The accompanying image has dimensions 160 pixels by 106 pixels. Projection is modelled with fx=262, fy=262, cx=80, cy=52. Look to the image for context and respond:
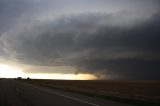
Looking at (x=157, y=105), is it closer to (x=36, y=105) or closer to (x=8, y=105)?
(x=36, y=105)

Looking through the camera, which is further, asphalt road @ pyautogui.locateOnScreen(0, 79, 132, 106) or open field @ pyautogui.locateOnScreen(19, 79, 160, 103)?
open field @ pyautogui.locateOnScreen(19, 79, 160, 103)

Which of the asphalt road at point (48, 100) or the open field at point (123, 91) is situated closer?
the asphalt road at point (48, 100)

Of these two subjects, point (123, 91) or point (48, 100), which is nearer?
point (48, 100)

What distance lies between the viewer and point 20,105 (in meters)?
16.7

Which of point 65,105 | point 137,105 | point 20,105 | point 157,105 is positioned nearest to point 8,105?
point 20,105

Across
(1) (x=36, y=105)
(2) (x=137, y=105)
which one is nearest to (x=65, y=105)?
(1) (x=36, y=105)

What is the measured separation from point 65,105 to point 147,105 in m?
6.71

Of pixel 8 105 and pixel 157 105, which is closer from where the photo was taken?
pixel 8 105

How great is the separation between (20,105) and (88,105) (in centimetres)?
440

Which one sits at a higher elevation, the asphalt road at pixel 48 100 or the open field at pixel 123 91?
the open field at pixel 123 91

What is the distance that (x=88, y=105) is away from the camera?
17375mm

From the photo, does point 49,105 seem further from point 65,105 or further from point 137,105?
point 137,105

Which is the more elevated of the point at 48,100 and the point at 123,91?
the point at 123,91

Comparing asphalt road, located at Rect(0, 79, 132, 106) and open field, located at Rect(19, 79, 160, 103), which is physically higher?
open field, located at Rect(19, 79, 160, 103)
